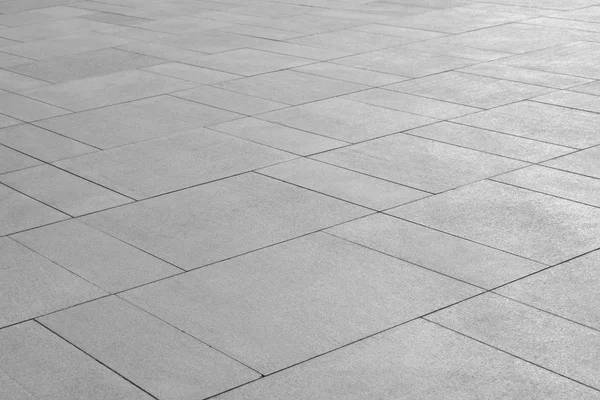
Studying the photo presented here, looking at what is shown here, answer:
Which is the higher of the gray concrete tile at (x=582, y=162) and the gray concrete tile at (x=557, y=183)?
the gray concrete tile at (x=582, y=162)

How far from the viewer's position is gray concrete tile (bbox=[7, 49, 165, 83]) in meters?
10.9

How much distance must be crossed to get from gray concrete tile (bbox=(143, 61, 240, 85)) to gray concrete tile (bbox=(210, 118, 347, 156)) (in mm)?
1601

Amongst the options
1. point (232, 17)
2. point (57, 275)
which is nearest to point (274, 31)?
point (232, 17)

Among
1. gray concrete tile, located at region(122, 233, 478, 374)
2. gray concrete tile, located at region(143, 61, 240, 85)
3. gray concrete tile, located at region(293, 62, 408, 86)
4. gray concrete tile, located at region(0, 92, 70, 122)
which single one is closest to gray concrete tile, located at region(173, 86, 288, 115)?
gray concrete tile, located at region(143, 61, 240, 85)

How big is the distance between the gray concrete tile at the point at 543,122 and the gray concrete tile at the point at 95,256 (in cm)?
353

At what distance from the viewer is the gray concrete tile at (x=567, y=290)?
531cm

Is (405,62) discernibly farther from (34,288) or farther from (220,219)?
(34,288)

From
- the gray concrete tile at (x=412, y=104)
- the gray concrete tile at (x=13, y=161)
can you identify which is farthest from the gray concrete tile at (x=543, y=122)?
the gray concrete tile at (x=13, y=161)

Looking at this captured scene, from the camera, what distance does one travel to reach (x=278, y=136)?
8359 millimetres

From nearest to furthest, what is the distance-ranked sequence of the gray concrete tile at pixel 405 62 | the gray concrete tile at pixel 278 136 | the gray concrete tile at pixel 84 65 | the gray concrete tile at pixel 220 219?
1. the gray concrete tile at pixel 220 219
2. the gray concrete tile at pixel 278 136
3. the gray concrete tile at pixel 405 62
4. the gray concrete tile at pixel 84 65

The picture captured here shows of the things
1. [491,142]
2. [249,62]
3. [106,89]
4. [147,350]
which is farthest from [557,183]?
[106,89]

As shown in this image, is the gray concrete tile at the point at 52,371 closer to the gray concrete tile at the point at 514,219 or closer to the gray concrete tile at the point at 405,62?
the gray concrete tile at the point at 514,219

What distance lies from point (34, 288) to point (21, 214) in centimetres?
126

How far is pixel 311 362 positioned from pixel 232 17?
31.1 ft
